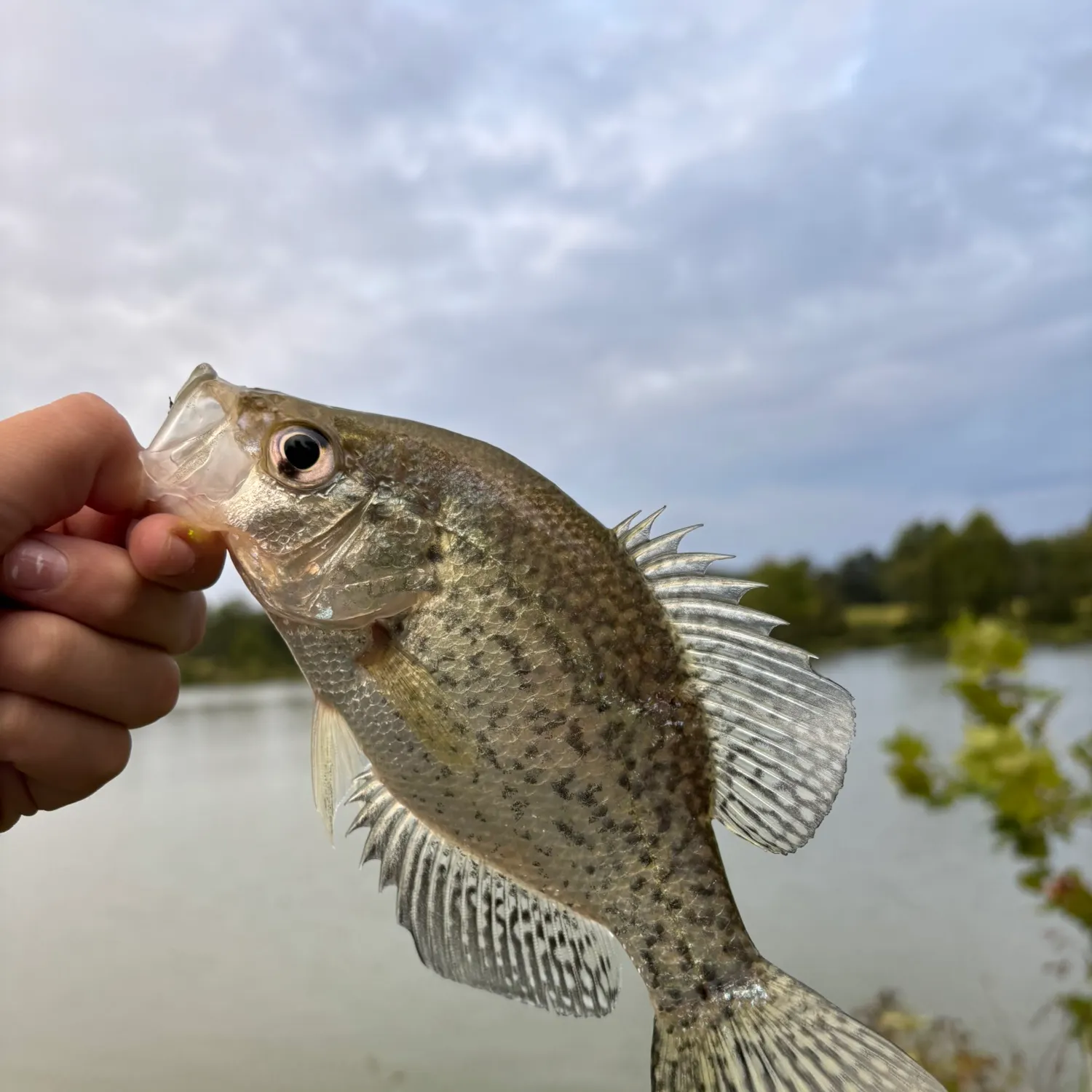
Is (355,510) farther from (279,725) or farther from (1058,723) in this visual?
(279,725)

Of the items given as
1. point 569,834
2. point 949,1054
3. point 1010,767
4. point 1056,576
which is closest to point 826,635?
point 1056,576

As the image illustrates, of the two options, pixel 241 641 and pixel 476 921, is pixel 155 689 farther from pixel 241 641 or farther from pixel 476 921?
pixel 241 641

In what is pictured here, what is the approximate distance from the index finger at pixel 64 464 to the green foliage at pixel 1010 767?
2.71 m

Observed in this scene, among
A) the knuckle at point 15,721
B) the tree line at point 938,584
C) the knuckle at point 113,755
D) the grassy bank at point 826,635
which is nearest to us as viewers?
the knuckle at point 15,721

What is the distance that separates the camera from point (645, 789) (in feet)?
3.84

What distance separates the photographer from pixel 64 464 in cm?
138

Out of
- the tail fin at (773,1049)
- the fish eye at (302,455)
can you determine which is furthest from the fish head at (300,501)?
the tail fin at (773,1049)

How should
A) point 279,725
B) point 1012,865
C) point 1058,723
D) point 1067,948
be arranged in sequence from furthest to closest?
point 279,725 → point 1058,723 → point 1012,865 → point 1067,948

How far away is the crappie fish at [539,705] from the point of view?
113 centimetres

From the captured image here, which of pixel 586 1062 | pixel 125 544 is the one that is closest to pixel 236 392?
pixel 125 544

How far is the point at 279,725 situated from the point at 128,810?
828cm

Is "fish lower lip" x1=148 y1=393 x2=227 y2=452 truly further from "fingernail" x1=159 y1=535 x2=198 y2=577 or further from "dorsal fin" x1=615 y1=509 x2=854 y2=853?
"dorsal fin" x1=615 y1=509 x2=854 y2=853

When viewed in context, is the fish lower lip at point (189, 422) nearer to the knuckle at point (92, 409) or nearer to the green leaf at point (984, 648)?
the knuckle at point (92, 409)

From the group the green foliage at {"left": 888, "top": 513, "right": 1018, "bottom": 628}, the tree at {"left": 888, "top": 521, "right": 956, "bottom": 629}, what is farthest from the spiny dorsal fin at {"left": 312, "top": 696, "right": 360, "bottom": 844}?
the tree at {"left": 888, "top": 521, "right": 956, "bottom": 629}
